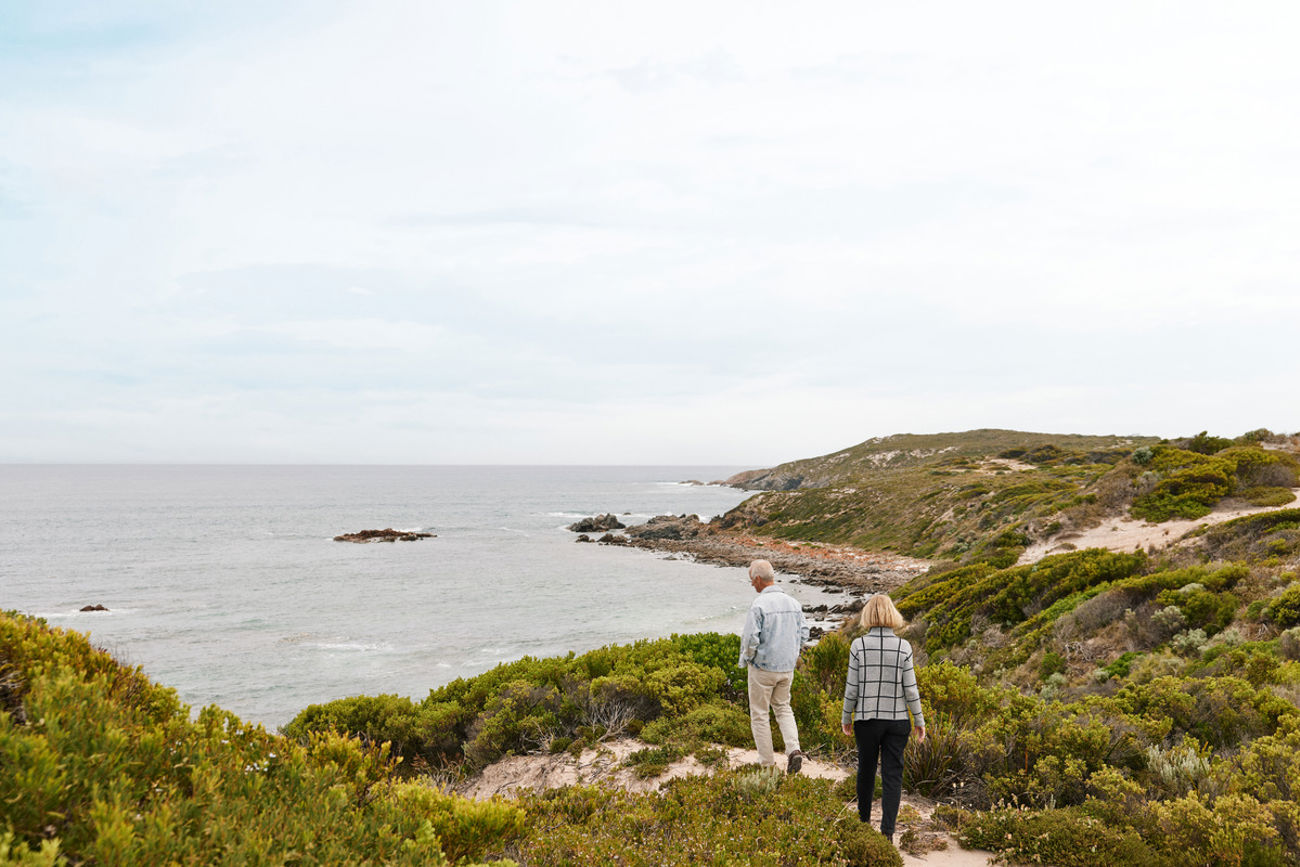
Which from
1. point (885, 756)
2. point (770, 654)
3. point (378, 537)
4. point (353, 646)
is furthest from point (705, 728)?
point (378, 537)

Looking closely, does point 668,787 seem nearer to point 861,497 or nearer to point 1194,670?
point 1194,670

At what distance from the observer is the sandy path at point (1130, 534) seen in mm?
17562

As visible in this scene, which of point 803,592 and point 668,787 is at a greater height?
point 668,787

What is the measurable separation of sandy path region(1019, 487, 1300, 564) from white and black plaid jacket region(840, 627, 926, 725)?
14.9 meters

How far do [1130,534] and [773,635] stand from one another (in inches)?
726

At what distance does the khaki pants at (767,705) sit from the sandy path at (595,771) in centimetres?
38

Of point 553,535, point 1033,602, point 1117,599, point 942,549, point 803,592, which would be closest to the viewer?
point 1117,599

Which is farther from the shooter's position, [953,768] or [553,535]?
[553,535]

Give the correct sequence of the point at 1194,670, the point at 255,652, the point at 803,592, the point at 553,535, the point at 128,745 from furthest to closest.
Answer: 1. the point at 553,535
2. the point at 803,592
3. the point at 255,652
4. the point at 1194,670
5. the point at 128,745

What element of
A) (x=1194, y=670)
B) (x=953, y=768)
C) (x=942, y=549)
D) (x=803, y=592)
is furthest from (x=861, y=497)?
(x=953, y=768)

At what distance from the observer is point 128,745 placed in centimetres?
325

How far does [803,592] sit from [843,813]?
35.4m

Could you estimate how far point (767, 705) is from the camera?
23.4 ft

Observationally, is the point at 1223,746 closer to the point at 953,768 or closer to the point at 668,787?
the point at 953,768
